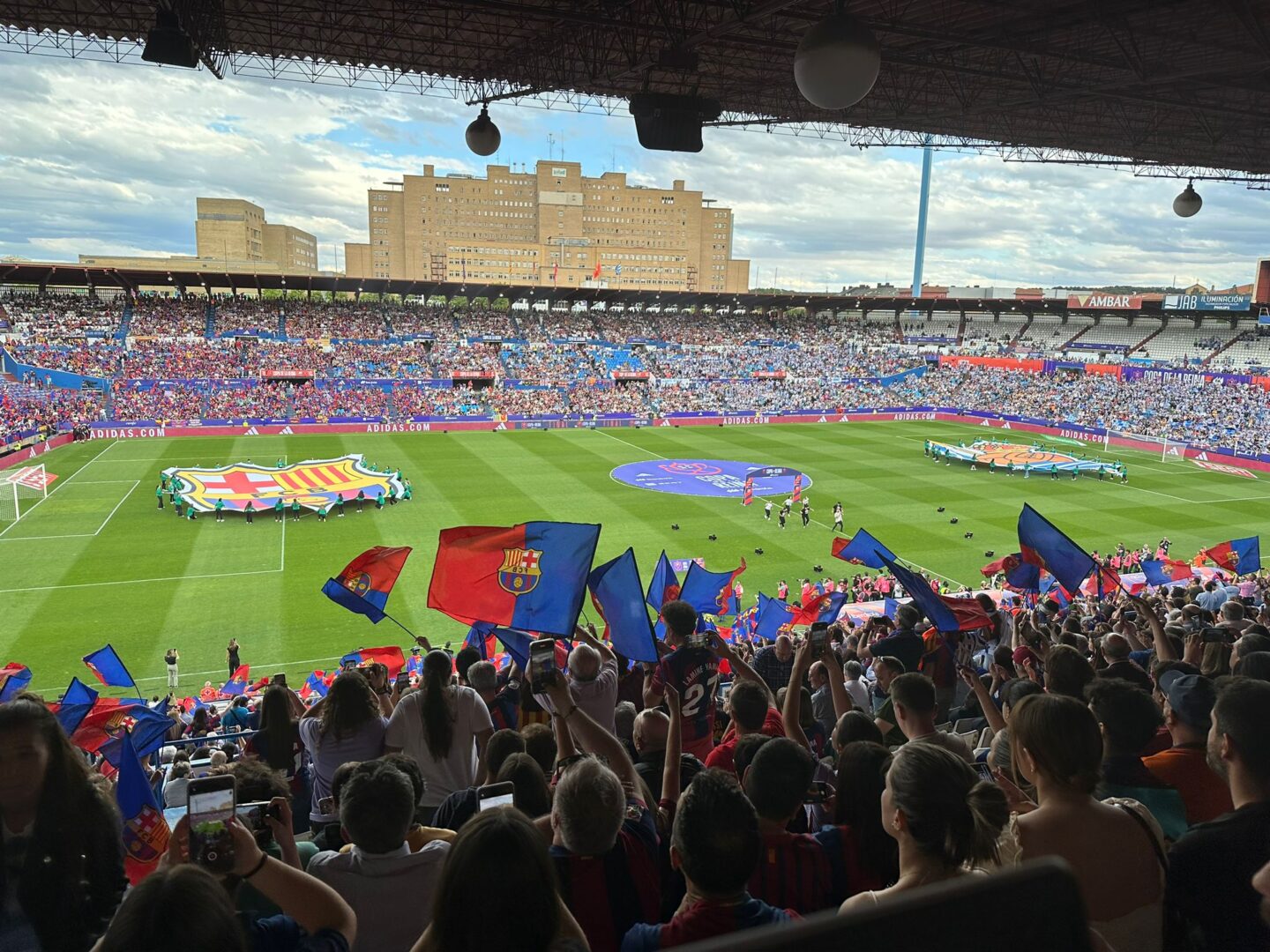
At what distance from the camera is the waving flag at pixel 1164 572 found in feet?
59.2

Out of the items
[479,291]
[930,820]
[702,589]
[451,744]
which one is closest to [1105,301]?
[479,291]

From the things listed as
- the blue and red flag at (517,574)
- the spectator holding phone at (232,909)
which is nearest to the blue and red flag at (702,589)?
the blue and red flag at (517,574)

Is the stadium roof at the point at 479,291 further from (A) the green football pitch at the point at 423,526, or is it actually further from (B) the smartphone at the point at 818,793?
(B) the smartphone at the point at 818,793

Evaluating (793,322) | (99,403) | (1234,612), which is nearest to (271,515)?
(99,403)

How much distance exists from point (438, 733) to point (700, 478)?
32982 mm

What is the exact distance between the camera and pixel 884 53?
49.7 ft

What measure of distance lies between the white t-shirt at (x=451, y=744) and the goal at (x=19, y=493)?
29199mm

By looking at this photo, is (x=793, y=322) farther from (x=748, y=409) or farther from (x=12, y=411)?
(x=12, y=411)

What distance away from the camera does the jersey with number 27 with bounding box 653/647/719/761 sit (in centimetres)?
A: 575

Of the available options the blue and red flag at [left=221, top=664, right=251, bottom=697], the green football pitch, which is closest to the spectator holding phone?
the blue and red flag at [left=221, top=664, right=251, bottom=697]

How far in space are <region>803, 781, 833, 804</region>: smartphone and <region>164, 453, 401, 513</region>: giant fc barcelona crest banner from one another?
1105 inches

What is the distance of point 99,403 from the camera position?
4625 cm

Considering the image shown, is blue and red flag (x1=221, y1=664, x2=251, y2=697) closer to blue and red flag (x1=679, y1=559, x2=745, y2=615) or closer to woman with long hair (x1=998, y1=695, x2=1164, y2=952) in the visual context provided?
blue and red flag (x1=679, y1=559, x2=745, y2=615)

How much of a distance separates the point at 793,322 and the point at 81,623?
6972 cm
